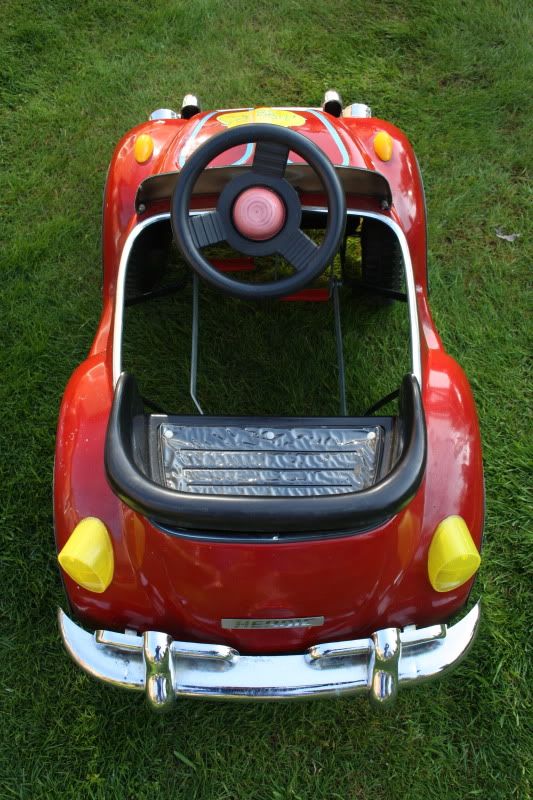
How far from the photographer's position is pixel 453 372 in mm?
1828

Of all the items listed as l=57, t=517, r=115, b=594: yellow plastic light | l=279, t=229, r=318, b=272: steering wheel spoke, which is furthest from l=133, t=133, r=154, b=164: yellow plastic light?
l=57, t=517, r=115, b=594: yellow plastic light

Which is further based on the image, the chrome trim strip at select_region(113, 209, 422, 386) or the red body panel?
the chrome trim strip at select_region(113, 209, 422, 386)

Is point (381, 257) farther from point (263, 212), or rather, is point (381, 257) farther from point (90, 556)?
point (90, 556)

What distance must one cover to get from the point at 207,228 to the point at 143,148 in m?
0.78

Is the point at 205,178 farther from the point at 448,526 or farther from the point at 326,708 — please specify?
the point at 326,708

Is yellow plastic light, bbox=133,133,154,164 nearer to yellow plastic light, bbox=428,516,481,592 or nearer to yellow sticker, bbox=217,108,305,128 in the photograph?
yellow sticker, bbox=217,108,305,128

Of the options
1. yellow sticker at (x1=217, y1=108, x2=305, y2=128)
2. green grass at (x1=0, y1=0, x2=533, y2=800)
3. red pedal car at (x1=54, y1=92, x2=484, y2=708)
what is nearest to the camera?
red pedal car at (x1=54, y1=92, x2=484, y2=708)

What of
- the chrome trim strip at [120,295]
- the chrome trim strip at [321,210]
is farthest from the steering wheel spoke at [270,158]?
the chrome trim strip at [120,295]

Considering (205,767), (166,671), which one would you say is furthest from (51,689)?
(166,671)

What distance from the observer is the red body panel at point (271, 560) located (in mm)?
1490

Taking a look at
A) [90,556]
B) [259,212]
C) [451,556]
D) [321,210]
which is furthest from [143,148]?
[451,556]

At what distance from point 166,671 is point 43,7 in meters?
3.04

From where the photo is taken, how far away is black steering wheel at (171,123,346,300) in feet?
Result: 4.79

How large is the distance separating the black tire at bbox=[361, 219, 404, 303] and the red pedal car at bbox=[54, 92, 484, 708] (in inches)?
17.5
